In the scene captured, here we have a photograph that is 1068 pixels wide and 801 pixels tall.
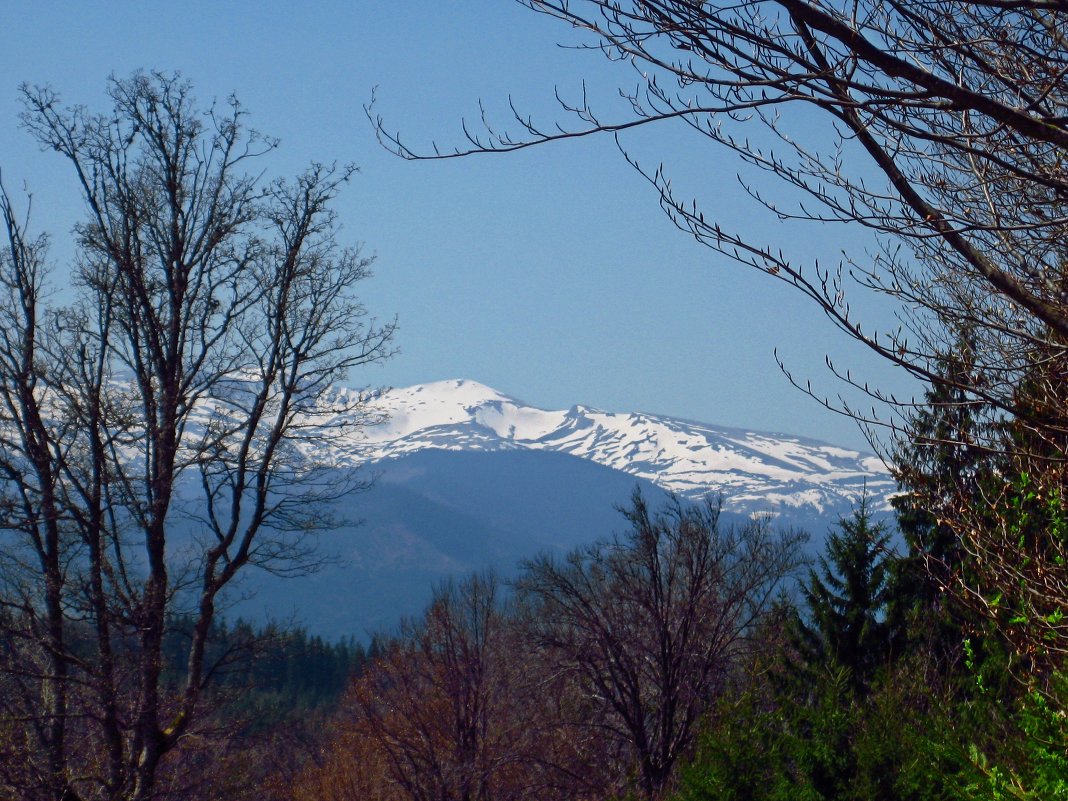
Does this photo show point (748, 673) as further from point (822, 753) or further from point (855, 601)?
point (855, 601)

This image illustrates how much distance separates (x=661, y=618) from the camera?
23828mm

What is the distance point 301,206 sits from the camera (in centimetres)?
1321

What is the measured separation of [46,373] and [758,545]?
18051 millimetres

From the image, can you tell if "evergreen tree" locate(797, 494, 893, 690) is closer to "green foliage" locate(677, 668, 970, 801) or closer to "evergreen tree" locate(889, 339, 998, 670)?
"green foliage" locate(677, 668, 970, 801)

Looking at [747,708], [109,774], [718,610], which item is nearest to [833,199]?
[747,708]

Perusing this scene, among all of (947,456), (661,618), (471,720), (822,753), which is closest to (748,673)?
(822,753)

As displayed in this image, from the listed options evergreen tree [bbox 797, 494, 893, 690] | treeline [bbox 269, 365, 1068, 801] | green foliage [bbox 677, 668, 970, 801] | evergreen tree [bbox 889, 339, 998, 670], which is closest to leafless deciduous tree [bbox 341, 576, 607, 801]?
treeline [bbox 269, 365, 1068, 801]

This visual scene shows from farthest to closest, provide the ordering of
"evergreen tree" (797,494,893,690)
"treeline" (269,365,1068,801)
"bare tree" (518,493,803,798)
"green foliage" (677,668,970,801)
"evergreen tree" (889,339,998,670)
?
"bare tree" (518,493,803,798) < "evergreen tree" (797,494,893,690) < "green foliage" (677,668,970,801) < "treeline" (269,365,1068,801) < "evergreen tree" (889,339,998,670)

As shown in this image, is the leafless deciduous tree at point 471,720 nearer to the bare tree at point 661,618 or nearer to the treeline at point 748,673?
the treeline at point 748,673

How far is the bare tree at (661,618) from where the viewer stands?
23.5 m

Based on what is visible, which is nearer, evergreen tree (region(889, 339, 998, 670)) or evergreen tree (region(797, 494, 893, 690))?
evergreen tree (region(889, 339, 998, 670))

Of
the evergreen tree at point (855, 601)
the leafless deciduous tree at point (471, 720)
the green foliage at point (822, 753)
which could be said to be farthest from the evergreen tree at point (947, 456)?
the leafless deciduous tree at point (471, 720)

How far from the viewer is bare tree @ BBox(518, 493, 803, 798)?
925 inches

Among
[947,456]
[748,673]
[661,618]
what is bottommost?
[661,618]
